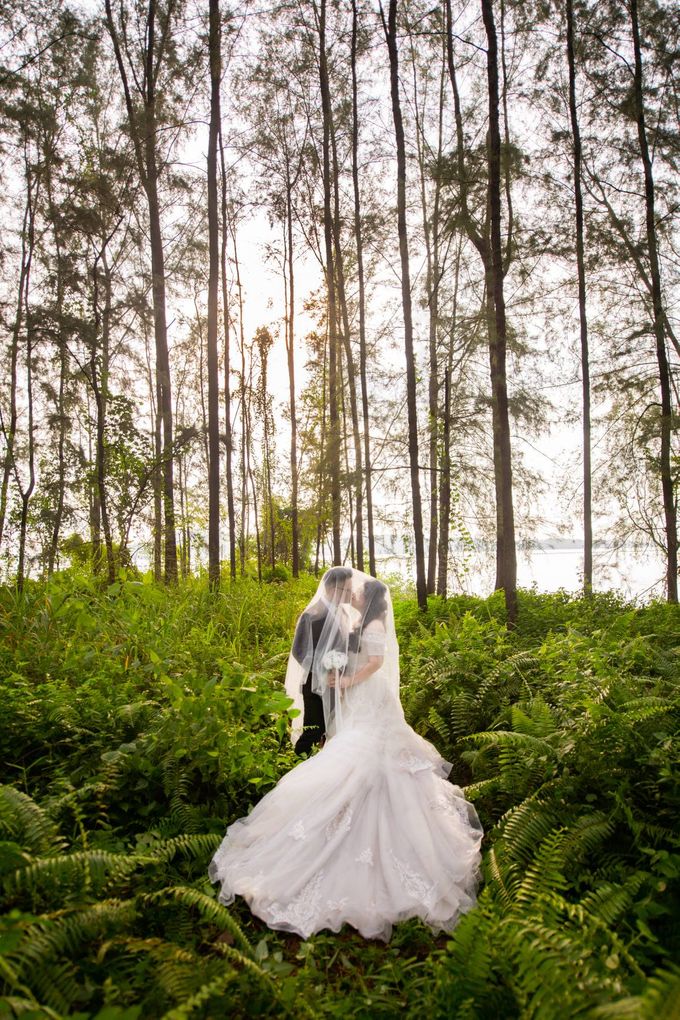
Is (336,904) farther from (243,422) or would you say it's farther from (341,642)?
(243,422)

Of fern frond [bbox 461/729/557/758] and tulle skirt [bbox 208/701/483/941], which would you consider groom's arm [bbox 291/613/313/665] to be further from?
fern frond [bbox 461/729/557/758]

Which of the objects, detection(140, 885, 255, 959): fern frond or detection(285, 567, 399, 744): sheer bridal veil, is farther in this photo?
detection(285, 567, 399, 744): sheer bridal veil

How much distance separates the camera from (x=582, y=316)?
43.8ft

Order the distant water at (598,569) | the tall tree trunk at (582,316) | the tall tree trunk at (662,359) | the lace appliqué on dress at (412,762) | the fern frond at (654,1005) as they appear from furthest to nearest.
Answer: the distant water at (598,569) < the tall tree trunk at (582,316) < the tall tree trunk at (662,359) < the lace appliqué on dress at (412,762) < the fern frond at (654,1005)

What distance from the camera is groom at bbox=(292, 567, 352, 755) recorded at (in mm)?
4613

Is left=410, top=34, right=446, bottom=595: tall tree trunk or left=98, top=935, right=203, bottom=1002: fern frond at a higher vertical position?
left=410, top=34, right=446, bottom=595: tall tree trunk

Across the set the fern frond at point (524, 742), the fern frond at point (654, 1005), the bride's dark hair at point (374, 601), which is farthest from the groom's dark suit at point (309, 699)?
the fern frond at point (654, 1005)

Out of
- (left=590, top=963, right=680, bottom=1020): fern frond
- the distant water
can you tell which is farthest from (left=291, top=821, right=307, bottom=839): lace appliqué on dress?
the distant water

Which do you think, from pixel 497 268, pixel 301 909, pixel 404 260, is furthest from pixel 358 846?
pixel 404 260

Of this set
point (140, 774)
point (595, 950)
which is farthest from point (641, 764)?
point (140, 774)

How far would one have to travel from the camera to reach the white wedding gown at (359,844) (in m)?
3.07

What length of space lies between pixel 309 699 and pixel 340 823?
53.4 inches

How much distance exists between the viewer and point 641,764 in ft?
11.0

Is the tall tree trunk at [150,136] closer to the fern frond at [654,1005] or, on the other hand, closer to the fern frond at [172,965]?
the fern frond at [172,965]
